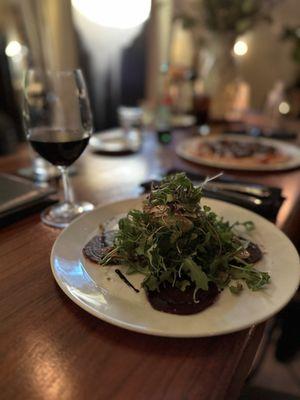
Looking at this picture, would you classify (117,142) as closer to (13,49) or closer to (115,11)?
(13,49)

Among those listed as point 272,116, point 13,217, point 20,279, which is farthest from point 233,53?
point 20,279

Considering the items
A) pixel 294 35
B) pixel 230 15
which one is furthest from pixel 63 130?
pixel 294 35

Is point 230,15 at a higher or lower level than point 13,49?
higher

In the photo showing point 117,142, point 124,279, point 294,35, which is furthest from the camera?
point 294,35

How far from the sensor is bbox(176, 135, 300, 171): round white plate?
1.01m

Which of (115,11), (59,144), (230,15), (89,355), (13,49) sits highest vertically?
(115,11)

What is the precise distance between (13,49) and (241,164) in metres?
1.77

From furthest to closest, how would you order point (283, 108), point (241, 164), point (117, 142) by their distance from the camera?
point (283, 108)
point (117, 142)
point (241, 164)

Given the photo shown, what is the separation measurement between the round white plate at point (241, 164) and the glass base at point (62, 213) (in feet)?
1.42

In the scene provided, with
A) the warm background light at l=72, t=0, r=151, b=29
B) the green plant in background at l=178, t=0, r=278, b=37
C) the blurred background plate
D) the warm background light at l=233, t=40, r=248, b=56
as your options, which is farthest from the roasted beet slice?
the warm background light at l=72, t=0, r=151, b=29

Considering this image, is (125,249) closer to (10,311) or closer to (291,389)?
(10,311)

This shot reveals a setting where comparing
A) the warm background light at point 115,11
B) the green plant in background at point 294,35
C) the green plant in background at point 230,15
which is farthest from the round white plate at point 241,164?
the warm background light at point 115,11

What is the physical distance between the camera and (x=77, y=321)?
0.44 meters

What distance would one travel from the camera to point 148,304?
44 centimetres
